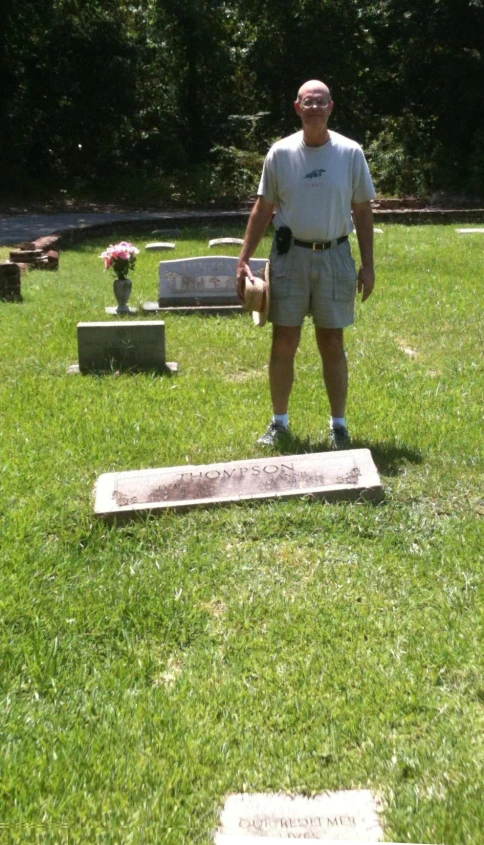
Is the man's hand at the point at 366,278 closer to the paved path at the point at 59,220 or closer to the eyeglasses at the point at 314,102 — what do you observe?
the eyeglasses at the point at 314,102

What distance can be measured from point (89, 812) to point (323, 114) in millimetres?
3566

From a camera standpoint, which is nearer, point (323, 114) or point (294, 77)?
point (323, 114)

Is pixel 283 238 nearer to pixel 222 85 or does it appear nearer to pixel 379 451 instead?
pixel 379 451

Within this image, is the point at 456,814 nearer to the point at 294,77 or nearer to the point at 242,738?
the point at 242,738

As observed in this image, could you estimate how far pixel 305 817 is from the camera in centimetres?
261

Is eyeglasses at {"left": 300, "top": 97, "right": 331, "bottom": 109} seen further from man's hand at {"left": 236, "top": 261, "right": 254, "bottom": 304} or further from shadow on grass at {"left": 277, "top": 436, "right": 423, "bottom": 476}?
shadow on grass at {"left": 277, "top": 436, "right": 423, "bottom": 476}

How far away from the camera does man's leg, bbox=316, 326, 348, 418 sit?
5457mm

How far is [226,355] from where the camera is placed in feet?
26.9

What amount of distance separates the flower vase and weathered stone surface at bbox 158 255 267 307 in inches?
18.8

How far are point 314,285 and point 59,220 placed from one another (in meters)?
17.9

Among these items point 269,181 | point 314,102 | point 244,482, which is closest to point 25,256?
point 269,181

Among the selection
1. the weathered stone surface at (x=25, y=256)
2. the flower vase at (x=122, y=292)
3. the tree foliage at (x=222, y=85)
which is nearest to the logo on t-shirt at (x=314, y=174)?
the flower vase at (x=122, y=292)

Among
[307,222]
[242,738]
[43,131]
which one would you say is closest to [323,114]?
[307,222]

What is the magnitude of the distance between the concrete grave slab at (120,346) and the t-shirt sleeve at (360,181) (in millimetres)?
2534
